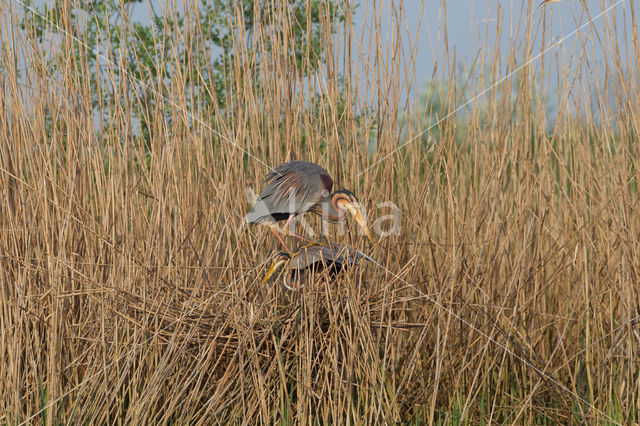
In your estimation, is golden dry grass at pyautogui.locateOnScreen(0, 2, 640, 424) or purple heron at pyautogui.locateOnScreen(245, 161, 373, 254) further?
golden dry grass at pyautogui.locateOnScreen(0, 2, 640, 424)

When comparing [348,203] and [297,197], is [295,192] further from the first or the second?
[348,203]

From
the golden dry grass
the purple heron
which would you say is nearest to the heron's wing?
the purple heron

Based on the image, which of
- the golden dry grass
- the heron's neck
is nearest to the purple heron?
the heron's neck

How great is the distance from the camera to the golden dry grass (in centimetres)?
156

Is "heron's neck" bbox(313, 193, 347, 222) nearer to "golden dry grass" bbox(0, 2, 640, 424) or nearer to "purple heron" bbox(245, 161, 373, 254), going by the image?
"purple heron" bbox(245, 161, 373, 254)

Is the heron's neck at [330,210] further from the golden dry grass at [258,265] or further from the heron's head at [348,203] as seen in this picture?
the golden dry grass at [258,265]

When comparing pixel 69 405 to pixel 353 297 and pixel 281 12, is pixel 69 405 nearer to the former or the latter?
pixel 353 297

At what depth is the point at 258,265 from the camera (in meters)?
1.50

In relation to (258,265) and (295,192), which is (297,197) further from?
(258,265)

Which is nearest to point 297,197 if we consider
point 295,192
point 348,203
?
point 295,192

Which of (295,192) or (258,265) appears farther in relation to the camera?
(258,265)

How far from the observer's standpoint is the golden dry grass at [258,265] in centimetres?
156

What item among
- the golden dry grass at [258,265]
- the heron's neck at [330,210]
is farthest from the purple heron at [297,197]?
the golden dry grass at [258,265]

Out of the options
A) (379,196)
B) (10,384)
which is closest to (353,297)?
(379,196)
